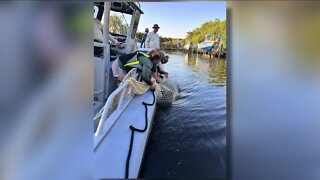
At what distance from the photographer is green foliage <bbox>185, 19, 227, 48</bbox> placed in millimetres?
892

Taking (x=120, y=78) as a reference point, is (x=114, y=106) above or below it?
below

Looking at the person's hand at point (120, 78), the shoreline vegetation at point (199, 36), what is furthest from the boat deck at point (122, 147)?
the shoreline vegetation at point (199, 36)

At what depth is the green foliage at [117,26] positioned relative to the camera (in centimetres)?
141

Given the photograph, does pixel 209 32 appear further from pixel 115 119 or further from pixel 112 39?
pixel 112 39

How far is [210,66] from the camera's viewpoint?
1046 mm

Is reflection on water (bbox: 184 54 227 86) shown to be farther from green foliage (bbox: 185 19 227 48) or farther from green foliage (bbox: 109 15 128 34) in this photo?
green foliage (bbox: 109 15 128 34)

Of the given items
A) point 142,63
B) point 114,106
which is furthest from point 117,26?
point 114,106

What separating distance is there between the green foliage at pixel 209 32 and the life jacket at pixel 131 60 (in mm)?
514

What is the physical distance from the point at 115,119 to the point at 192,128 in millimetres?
343
